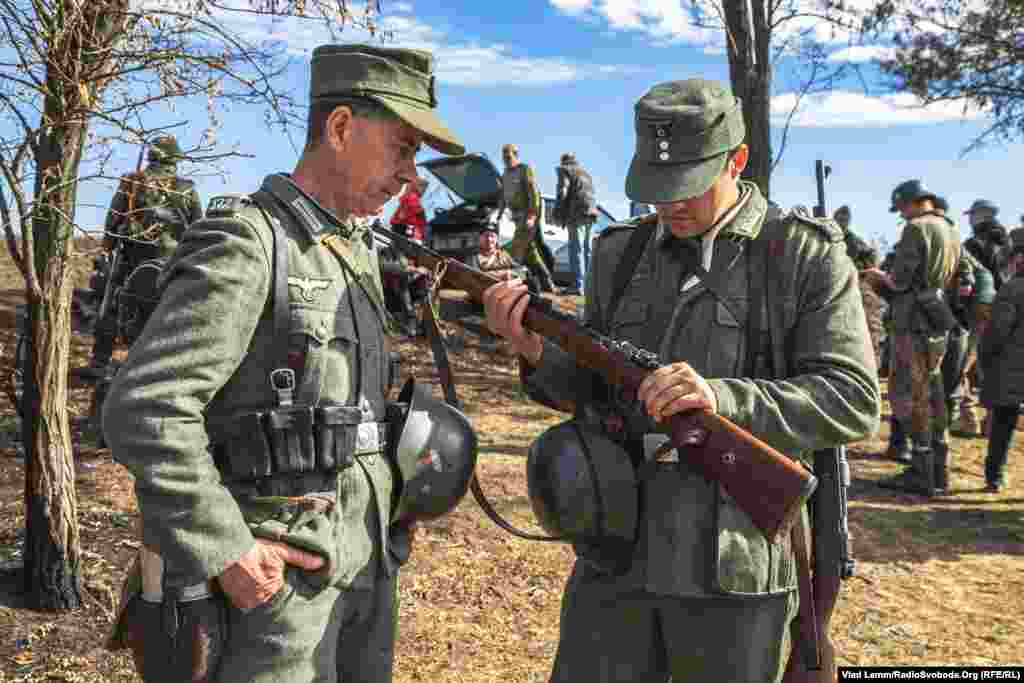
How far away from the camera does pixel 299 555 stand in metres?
2.32

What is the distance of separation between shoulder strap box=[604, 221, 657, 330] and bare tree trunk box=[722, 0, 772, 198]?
7428mm

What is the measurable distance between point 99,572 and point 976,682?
4.81 meters

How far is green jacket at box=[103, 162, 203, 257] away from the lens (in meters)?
4.94

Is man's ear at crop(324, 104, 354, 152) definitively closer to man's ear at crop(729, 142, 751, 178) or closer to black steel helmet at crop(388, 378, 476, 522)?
black steel helmet at crop(388, 378, 476, 522)

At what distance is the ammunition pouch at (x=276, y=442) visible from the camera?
7.47 feet

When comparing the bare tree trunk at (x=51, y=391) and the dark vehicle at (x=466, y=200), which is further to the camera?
the dark vehicle at (x=466, y=200)

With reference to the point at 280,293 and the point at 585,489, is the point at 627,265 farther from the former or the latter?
the point at 280,293

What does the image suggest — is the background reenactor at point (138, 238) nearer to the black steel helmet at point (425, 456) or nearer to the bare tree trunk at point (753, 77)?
the black steel helmet at point (425, 456)

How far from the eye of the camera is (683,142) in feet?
8.96

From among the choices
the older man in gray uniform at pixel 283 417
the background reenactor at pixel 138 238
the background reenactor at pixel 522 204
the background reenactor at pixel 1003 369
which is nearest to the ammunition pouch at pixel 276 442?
the older man in gray uniform at pixel 283 417

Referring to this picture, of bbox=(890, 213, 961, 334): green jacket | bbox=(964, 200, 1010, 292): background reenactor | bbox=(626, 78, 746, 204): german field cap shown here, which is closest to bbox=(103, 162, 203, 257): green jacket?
bbox=(626, 78, 746, 204): german field cap

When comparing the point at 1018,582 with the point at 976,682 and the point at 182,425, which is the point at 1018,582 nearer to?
the point at 976,682

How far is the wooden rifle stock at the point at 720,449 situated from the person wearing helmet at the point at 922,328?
6607mm

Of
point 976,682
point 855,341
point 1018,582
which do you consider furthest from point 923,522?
point 855,341
